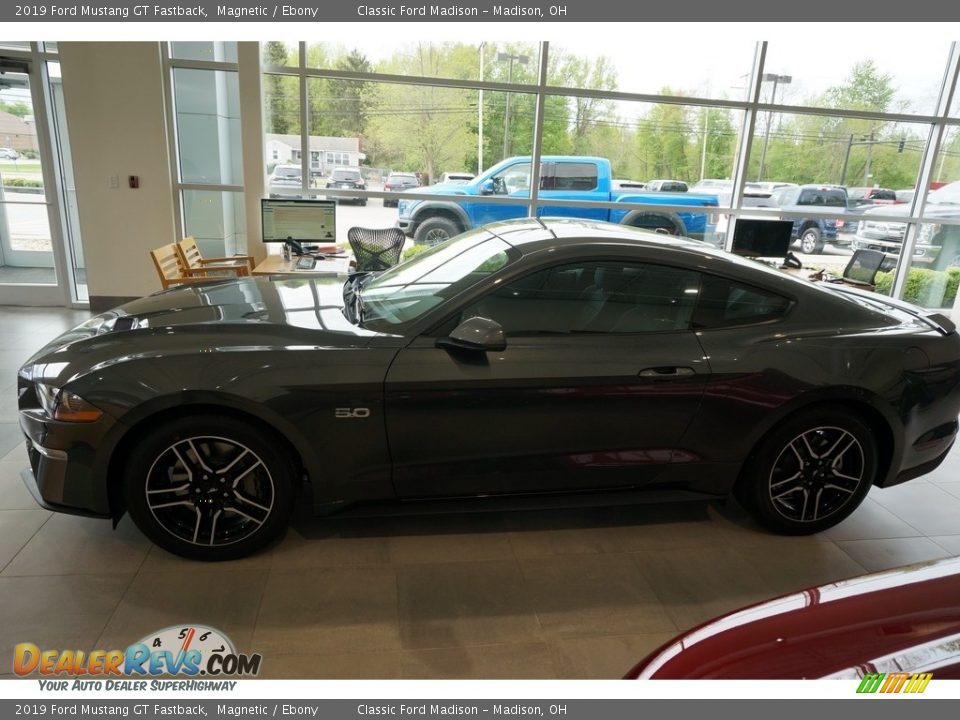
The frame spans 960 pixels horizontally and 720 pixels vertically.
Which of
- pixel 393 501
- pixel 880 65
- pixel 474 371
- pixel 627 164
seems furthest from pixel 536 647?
pixel 880 65

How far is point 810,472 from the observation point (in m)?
2.94

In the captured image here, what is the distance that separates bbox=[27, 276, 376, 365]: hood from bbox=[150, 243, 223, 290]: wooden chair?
226 cm

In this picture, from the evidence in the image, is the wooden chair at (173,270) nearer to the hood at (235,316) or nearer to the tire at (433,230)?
the hood at (235,316)

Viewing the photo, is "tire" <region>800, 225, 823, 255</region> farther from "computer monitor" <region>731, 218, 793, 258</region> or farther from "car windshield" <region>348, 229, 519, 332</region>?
"car windshield" <region>348, 229, 519, 332</region>

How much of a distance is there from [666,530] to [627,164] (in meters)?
5.52

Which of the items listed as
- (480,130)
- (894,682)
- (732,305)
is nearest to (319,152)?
(480,130)

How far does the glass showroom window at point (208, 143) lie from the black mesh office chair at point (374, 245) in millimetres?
1650

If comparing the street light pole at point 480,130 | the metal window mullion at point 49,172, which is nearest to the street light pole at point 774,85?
the street light pole at point 480,130

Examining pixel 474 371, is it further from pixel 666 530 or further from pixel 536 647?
pixel 666 530

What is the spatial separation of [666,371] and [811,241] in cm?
666

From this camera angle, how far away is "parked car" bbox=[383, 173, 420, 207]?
24.1 feet

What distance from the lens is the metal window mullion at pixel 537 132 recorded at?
7.08m

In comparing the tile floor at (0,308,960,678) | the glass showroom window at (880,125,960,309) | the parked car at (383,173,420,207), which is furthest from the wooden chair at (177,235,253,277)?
the glass showroom window at (880,125,960,309)

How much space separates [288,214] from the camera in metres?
6.03
